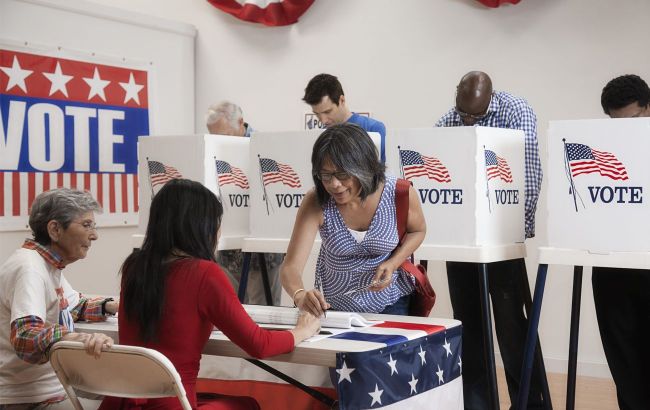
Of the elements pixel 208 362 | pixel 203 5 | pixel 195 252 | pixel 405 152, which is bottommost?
pixel 208 362

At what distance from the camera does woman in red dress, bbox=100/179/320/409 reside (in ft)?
6.98

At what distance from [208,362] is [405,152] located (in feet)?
4.01

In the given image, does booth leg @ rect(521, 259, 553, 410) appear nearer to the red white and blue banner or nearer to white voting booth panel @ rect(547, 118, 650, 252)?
white voting booth panel @ rect(547, 118, 650, 252)

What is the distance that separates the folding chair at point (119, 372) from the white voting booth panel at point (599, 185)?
1671mm

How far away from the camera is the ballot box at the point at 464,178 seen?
131 inches

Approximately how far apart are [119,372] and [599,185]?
5.98ft

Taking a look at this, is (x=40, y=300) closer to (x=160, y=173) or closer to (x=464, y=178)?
(x=464, y=178)

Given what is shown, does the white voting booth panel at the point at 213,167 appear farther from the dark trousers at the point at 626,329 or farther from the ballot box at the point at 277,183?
the dark trousers at the point at 626,329

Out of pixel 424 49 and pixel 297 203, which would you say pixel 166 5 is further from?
pixel 297 203

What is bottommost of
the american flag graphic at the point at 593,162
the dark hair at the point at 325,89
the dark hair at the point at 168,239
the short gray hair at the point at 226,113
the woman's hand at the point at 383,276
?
the woman's hand at the point at 383,276

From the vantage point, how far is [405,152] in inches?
138

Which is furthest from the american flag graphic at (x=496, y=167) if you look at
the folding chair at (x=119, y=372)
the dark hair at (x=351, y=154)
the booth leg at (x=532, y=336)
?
the folding chair at (x=119, y=372)

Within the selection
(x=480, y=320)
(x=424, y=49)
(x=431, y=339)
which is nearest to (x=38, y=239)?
(x=431, y=339)

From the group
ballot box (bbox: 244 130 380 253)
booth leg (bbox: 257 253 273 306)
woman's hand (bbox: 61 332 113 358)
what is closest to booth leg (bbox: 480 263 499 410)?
ballot box (bbox: 244 130 380 253)
